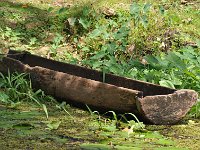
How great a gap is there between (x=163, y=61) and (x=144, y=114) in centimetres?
128

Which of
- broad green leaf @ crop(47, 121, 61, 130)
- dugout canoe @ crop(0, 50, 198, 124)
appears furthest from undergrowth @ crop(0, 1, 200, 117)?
broad green leaf @ crop(47, 121, 61, 130)

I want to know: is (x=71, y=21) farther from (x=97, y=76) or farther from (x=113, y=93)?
(x=113, y=93)

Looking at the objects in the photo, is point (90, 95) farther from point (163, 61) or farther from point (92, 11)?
point (92, 11)

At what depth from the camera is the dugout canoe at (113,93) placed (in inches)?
147

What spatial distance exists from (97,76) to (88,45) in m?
2.66

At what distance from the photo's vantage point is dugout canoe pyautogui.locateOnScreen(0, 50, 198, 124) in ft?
12.2

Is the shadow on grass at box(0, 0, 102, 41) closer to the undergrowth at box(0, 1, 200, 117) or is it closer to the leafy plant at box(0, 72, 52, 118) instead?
the undergrowth at box(0, 1, 200, 117)

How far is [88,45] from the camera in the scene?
24.4ft

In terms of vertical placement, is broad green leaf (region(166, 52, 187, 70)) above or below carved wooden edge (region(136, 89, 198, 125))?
above

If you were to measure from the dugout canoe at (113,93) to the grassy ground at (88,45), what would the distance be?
104 millimetres

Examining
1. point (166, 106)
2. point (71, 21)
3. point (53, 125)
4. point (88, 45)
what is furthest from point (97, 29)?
point (53, 125)

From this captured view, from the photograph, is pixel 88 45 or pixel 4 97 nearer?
pixel 4 97

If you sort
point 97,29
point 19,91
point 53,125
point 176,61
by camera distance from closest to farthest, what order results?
point 53,125
point 176,61
point 19,91
point 97,29

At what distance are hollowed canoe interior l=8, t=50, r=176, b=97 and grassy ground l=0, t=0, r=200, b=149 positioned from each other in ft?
0.79
